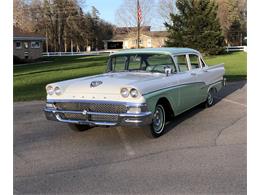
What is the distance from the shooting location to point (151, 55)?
7523 millimetres

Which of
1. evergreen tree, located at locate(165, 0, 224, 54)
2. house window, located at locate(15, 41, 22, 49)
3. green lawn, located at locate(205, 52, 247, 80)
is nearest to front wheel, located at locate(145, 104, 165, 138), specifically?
green lawn, located at locate(205, 52, 247, 80)

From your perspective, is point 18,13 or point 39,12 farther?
point 39,12

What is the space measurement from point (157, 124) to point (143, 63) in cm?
153

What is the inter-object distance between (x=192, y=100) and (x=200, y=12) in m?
35.0

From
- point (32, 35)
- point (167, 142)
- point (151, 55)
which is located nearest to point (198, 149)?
point (167, 142)

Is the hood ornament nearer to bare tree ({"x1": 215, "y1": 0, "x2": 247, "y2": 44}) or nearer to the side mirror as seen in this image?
the side mirror

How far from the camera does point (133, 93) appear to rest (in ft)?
19.2

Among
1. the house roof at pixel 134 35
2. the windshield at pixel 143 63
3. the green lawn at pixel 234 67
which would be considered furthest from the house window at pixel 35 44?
the windshield at pixel 143 63

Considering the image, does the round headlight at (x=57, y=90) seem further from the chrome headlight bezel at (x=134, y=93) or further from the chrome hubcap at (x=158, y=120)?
the chrome hubcap at (x=158, y=120)

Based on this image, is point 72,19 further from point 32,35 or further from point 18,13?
point 32,35

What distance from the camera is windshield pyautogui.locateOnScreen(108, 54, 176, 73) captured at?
7.38 metres

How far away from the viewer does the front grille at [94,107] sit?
593 centimetres

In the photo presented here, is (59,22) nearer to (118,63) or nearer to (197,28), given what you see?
(197,28)

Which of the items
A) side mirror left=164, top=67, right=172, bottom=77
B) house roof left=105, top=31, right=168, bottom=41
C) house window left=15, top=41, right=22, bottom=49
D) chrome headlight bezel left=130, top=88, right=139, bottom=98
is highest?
house roof left=105, top=31, right=168, bottom=41
